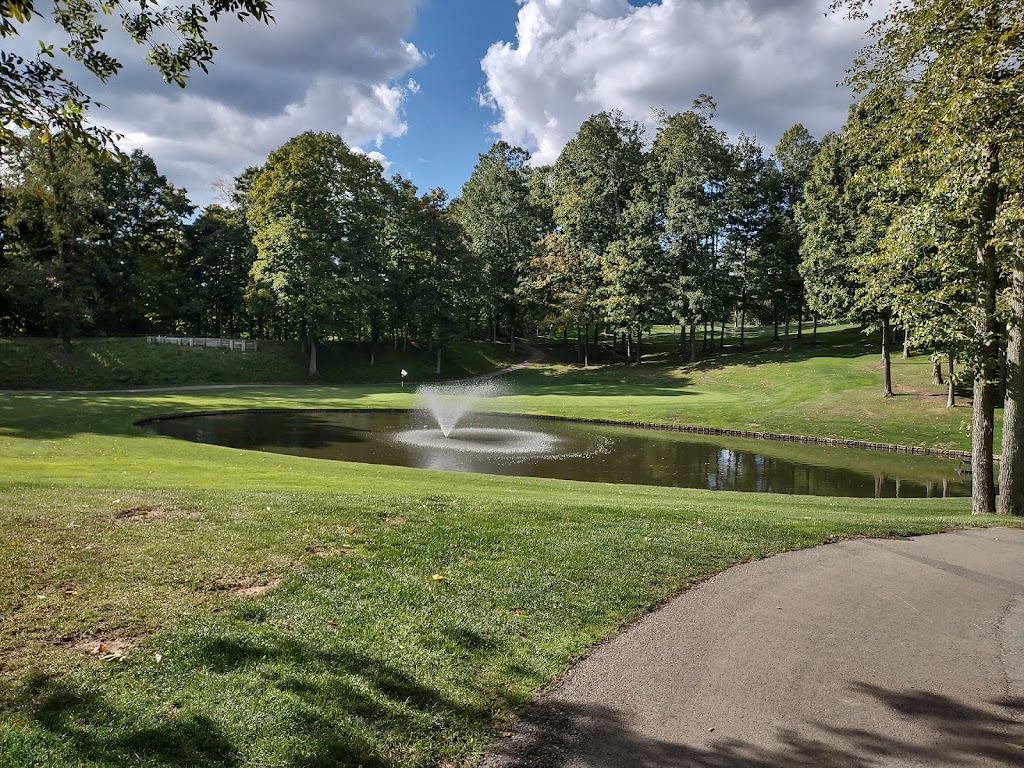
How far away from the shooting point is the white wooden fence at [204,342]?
153 ft

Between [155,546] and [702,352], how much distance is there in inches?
2145

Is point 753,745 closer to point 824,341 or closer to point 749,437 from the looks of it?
point 749,437

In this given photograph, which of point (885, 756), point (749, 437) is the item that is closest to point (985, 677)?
point (885, 756)

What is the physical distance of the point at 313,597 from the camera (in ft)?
18.6

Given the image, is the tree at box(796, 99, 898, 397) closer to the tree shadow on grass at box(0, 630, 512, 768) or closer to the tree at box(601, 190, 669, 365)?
the tree at box(601, 190, 669, 365)

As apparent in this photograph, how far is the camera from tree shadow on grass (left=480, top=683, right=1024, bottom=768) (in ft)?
13.0

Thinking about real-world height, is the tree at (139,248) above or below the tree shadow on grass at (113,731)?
above

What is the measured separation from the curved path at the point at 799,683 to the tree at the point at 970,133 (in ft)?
22.1

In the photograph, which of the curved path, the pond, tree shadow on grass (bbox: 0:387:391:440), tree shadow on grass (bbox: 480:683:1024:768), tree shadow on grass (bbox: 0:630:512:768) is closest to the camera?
tree shadow on grass (bbox: 0:630:512:768)

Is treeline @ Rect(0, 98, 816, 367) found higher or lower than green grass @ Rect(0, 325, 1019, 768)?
higher

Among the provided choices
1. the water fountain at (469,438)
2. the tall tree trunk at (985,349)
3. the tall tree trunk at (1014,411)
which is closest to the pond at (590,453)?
the water fountain at (469,438)

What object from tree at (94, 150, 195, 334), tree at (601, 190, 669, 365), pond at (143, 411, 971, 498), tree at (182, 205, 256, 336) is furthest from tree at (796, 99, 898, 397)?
tree at (94, 150, 195, 334)

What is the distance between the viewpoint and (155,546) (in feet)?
21.1

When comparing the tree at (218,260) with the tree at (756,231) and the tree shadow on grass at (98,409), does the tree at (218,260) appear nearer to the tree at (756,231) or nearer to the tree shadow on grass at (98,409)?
the tree shadow on grass at (98,409)
